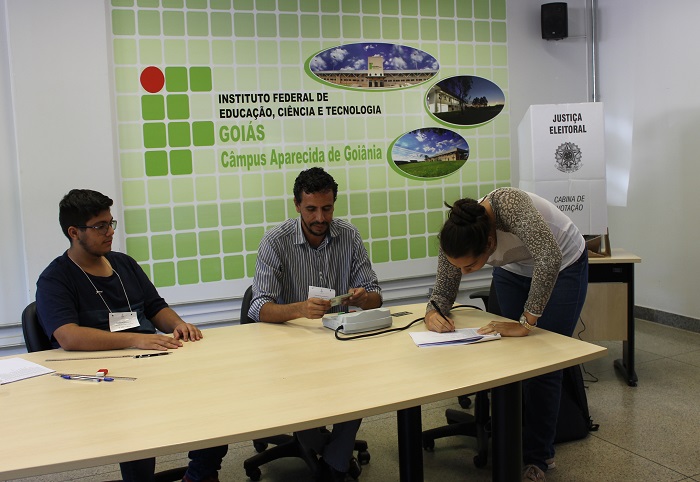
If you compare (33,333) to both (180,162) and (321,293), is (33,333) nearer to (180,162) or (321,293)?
(321,293)

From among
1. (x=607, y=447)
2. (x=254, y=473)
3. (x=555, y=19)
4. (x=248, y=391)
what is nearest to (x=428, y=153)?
(x=555, y=19)

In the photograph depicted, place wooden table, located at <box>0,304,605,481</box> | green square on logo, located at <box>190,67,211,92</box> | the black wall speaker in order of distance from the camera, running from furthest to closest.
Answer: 1. the black wall speaker
2. green square on logo, located at <box>190,67,211,92</box>
3. wooden table, located at <box>0,304,605,481</box>

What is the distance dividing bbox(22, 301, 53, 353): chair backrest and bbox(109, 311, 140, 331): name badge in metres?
0.26

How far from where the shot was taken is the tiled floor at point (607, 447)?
3.23 m

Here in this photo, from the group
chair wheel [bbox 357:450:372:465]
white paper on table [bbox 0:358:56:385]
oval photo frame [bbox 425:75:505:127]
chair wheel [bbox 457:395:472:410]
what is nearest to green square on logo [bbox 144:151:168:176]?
oval photo frame [bbox 425:75:505:127]

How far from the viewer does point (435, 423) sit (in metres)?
3.92

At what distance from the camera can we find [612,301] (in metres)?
4.46

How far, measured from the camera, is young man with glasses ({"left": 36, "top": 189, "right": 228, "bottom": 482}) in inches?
106

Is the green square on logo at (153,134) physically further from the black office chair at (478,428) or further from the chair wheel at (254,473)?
the black office chair at (478,428)

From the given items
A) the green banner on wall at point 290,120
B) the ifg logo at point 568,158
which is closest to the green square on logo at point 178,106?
the green banner on wall at point 290,120

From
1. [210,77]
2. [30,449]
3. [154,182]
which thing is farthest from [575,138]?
[30,449]

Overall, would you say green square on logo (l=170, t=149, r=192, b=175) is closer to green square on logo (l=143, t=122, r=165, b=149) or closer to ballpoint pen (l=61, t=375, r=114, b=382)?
green square on logo (l=143, t=122, r=165, b=149)

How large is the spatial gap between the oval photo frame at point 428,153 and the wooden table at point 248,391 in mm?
2359

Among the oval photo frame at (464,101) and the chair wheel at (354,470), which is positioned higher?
the oval photo frame at (464,101)
